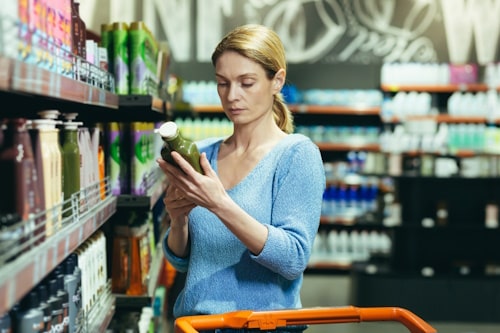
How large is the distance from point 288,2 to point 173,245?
700 centimetres

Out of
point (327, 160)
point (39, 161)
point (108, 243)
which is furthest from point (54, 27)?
point (327, 160)

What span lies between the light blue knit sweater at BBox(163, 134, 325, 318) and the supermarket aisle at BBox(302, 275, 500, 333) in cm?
364

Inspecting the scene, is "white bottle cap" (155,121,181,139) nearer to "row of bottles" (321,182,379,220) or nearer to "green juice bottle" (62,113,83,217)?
"green juice bottle" (62,113,83,217)

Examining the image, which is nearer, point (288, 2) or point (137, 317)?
point (137, 317)

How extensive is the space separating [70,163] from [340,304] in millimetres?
5103

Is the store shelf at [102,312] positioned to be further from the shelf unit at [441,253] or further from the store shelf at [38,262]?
the shelf unit at [441,253]

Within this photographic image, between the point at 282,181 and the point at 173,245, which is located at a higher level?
the point at 282,181

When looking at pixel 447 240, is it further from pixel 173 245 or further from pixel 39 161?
pixel 39 161

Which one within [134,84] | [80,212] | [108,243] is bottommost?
[108,243]

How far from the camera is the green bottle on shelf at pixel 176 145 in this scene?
1.85m

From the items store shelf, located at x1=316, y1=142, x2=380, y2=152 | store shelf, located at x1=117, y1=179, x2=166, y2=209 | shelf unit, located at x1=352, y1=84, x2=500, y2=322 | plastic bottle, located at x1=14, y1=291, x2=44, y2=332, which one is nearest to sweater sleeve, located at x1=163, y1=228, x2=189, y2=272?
plastic bottle, located at x1=14, y1=291, x2=44, y2=332

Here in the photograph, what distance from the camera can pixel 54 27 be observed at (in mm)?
2041

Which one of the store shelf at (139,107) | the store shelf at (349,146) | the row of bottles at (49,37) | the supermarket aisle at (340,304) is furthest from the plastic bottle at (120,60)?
the store shelf at (349,146)

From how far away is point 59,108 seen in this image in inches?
109
